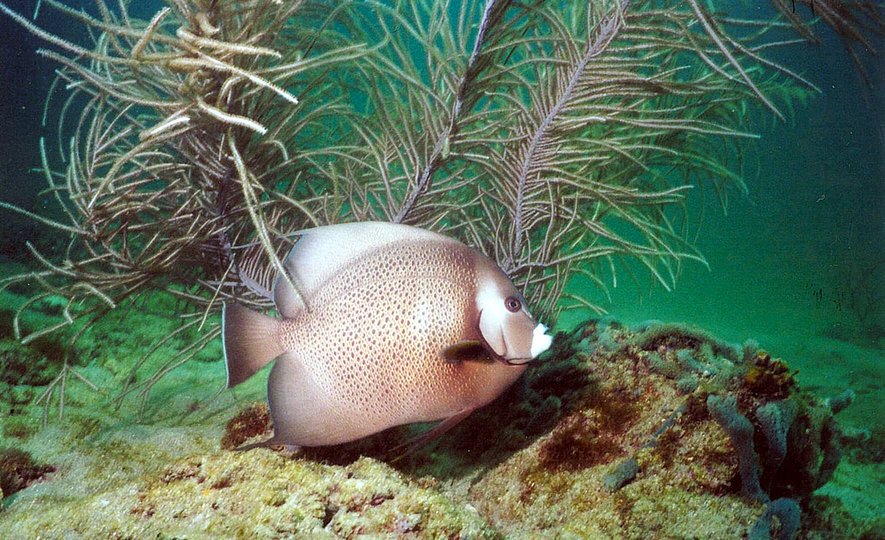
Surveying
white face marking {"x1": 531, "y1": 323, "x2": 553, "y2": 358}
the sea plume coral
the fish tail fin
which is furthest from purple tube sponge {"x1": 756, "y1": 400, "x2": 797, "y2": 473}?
the fish tail fin

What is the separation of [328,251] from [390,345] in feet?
1.40

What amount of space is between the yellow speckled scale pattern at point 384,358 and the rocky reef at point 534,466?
A: 0.17m

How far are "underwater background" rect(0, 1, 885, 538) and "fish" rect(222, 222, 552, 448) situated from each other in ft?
0.72

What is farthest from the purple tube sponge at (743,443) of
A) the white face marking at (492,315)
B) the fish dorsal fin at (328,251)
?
the fish dorsal fin at (328,251)

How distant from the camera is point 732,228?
4891 cm

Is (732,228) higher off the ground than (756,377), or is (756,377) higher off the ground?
(756,377)

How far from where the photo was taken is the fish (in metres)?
1.54

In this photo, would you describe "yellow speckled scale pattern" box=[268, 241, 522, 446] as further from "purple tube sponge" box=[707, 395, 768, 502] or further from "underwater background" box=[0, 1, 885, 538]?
"purple tube sponge" box=[707, 395, 768, 502]

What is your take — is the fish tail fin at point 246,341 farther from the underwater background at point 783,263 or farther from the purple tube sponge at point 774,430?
the purple tube sponge at point 774,430

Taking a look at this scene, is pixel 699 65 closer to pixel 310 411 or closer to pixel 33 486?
pixel 310 411

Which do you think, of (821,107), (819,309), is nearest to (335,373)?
(819,309)

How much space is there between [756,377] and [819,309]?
20.2 metres

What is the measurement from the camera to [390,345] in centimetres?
155

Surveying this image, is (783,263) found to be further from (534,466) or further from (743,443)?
(534,466)
